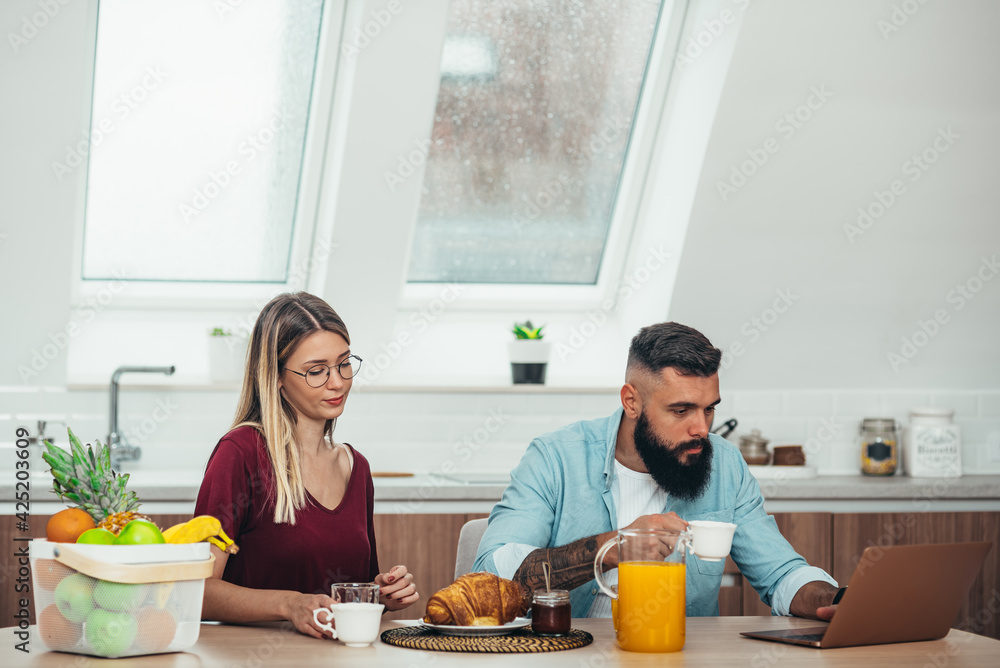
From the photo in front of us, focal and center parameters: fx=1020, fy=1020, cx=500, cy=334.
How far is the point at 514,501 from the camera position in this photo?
2.28 m

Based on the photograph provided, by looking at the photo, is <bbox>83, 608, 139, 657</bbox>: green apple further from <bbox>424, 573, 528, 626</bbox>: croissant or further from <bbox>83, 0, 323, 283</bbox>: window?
<bbox>83, 0, 323, 283</bbox>: window

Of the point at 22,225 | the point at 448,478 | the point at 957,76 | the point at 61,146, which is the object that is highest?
the point at 957,76

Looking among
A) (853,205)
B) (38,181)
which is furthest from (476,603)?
(853,205)

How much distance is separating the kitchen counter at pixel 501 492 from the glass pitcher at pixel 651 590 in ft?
5.81

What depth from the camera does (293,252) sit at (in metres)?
4.12

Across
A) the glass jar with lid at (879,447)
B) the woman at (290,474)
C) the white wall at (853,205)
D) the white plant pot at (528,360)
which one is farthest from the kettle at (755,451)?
the woman at (290,474)

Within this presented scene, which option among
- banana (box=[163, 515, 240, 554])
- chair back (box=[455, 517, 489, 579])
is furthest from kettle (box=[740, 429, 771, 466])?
banana (box=[163, 515, 240, 554])

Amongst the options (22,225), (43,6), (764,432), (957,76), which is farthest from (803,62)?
(22,225)

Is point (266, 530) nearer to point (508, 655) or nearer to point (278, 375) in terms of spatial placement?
point (278, 375)

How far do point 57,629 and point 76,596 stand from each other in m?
0.09

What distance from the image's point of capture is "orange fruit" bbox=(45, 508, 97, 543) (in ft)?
5.17

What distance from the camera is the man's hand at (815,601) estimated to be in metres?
1.98

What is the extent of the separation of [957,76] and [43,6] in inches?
116

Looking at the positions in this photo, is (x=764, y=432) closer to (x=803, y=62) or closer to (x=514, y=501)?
(x=803, y=62)
